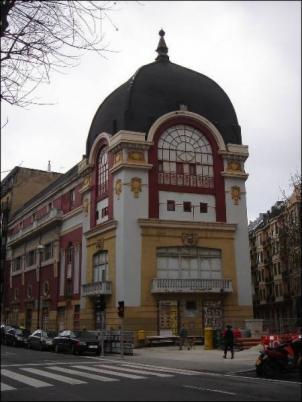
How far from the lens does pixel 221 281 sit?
1513 inches

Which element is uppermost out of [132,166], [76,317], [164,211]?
[132,166]

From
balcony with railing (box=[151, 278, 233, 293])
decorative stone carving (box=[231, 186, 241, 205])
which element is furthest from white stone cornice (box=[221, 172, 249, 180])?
balcony with railing (box=[151, 278, 233, 293])

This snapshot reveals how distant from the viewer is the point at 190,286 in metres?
37.6

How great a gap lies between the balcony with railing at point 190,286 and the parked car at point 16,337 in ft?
32.8

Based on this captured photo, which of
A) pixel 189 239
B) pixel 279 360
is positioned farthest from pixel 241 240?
pixel 279 360

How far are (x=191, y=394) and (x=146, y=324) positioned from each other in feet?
82.2

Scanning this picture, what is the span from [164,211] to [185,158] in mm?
4678

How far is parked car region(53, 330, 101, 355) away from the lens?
29297 millimetres

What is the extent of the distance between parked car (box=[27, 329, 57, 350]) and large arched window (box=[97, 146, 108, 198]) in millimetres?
12185

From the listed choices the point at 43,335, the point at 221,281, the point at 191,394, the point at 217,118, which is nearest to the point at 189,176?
the point at 217,118

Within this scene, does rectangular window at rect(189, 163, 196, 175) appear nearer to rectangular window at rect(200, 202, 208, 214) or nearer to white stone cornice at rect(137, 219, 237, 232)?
rectangular window at rect(200, 202, 208, 214)

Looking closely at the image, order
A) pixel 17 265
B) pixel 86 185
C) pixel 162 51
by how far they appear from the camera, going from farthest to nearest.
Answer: pixel 17 265, pixel 162 51, pixel 86 185

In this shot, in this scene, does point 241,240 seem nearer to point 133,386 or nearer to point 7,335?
point 7,335

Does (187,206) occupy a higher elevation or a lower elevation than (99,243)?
higher
